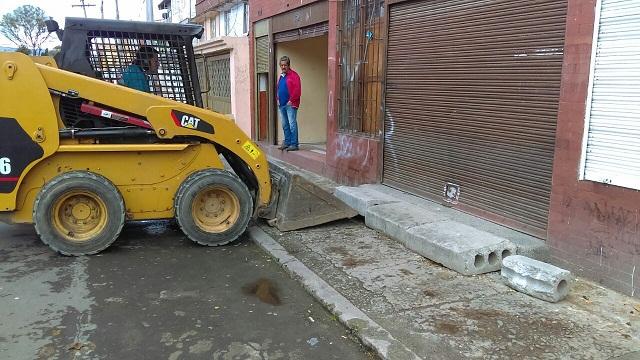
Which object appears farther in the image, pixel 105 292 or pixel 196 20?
pixel 196 20

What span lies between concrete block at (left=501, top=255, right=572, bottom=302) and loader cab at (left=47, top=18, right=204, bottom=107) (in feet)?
13.3

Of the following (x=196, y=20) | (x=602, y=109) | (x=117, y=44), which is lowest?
(x=602, y=109)

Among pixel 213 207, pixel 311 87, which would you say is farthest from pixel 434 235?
pixel 311 87

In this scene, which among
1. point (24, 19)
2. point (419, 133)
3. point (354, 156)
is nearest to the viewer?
point (419, 133)

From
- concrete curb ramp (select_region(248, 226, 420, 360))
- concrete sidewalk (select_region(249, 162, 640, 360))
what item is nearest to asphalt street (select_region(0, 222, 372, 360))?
concrete curb ramp (select_region(248, 226, 420, 360))

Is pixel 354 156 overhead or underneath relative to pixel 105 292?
overhead

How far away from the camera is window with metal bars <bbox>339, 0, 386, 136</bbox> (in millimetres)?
8102

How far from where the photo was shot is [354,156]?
8.77m

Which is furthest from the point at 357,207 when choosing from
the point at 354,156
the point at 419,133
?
the point at 354,156

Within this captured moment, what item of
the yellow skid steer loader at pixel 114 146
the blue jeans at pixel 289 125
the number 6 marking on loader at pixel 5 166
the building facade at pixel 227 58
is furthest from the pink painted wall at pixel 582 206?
the building facade at pixel 227 58

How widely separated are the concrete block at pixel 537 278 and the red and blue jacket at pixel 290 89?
22.6 feet

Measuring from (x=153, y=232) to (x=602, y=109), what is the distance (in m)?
5.16

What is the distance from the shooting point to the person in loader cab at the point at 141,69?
604 centimetres

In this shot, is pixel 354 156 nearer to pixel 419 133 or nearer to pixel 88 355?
pixel 419 133
